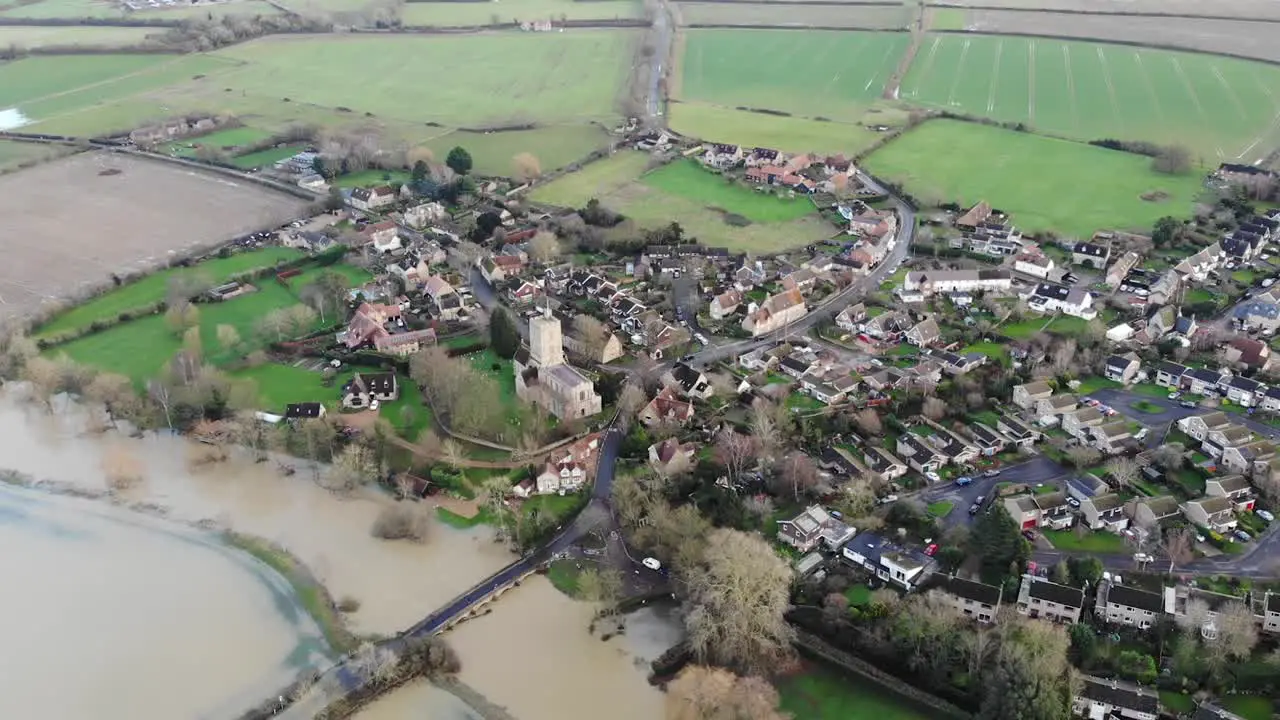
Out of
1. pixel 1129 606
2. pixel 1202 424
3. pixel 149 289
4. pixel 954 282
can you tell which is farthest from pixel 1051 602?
pixel 149 289

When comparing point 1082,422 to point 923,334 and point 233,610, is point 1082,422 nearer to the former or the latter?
point 923,334

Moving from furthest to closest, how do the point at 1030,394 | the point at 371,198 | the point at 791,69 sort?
the point at 791,69 → the point at 371,198 → the point at 1030,394

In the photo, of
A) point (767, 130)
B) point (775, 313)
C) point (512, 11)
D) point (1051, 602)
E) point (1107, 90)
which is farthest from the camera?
point (512, 11)

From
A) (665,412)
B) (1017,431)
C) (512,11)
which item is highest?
(512,11)

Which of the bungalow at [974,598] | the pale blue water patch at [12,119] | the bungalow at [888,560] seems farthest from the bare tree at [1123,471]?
the pale blue water patch at [12,119]

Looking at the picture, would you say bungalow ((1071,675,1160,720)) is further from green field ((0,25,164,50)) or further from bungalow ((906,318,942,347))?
green field ((0,25,164,50))

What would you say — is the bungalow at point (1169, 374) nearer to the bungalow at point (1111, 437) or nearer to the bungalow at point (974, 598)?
the bungalow at point (1111, 437)

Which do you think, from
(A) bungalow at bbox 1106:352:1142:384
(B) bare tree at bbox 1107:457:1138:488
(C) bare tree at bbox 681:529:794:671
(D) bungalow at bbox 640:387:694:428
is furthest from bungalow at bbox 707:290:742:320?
(C) bare tree at bbox 681:529:794:671

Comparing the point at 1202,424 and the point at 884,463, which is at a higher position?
the point at 1202,424
